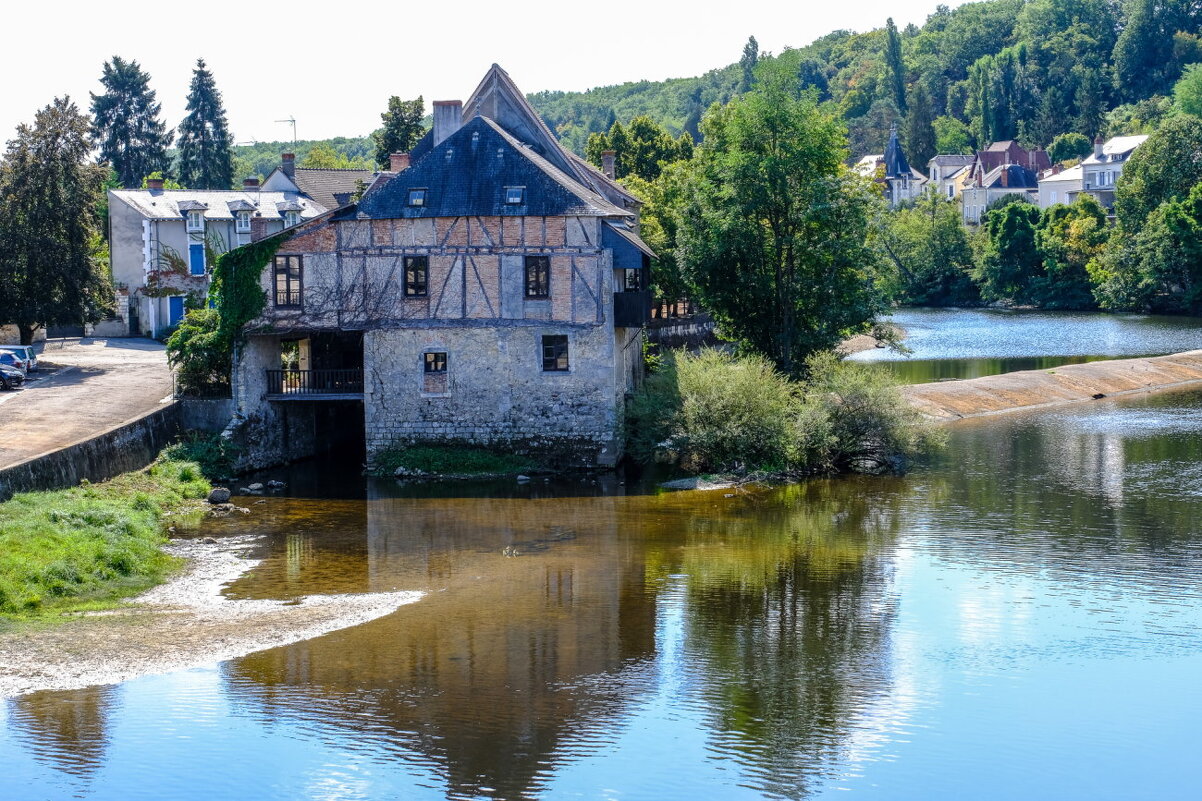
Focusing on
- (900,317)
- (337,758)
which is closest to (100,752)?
(337,758)

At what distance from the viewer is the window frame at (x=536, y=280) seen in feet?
125

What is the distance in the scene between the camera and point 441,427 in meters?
38.8

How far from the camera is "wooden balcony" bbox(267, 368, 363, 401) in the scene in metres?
39.5

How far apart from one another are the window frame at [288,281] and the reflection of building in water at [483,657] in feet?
33.3

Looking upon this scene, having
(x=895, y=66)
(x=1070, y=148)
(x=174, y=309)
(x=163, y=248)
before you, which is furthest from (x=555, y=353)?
(x=895, y=66)

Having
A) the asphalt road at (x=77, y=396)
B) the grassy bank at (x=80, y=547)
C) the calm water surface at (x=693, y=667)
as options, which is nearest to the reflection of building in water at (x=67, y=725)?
the calm water surface at (x=693, y=667)

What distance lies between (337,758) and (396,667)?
139 inches

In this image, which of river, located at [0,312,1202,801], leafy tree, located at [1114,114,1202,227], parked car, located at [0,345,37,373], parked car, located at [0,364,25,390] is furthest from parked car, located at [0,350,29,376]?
leafy tree, located at [1114,114,1202,227]

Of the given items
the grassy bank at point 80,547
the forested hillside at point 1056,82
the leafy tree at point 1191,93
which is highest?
the forested hillside at point 1056,82

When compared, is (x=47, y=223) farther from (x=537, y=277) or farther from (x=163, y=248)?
(x=537, y=277)

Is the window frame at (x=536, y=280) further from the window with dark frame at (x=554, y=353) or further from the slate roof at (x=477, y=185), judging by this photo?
the slate roof at (x=477, y=185)

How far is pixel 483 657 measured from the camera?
2275 cm

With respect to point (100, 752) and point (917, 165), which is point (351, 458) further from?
point (917, 165)

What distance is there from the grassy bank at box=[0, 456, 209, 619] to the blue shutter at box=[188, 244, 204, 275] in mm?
27280
